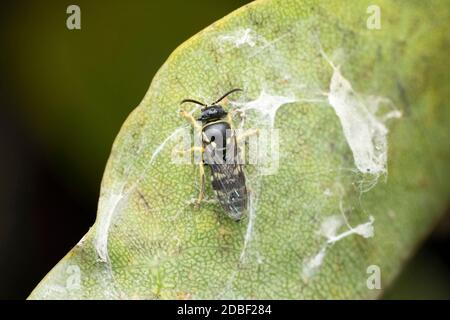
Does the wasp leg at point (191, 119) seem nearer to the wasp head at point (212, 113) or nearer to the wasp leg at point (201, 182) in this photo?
the wasp head at point (212, 113)

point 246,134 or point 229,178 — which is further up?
point 246,134

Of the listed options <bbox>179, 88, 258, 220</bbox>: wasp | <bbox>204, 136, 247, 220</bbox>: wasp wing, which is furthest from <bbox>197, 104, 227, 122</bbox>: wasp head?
<bbox>204, 136, 247, 220</bbox>: wasp wing

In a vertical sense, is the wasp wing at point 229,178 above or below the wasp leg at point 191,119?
below

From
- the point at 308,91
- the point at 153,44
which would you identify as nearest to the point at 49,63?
the point at 153,44

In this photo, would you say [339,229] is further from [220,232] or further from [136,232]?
[136,232]

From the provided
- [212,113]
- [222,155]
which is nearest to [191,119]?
[212,113]

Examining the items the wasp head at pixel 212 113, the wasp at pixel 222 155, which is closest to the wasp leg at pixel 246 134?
the wasp at pixel 222 155

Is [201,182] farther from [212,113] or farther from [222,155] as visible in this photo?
[212,113]
